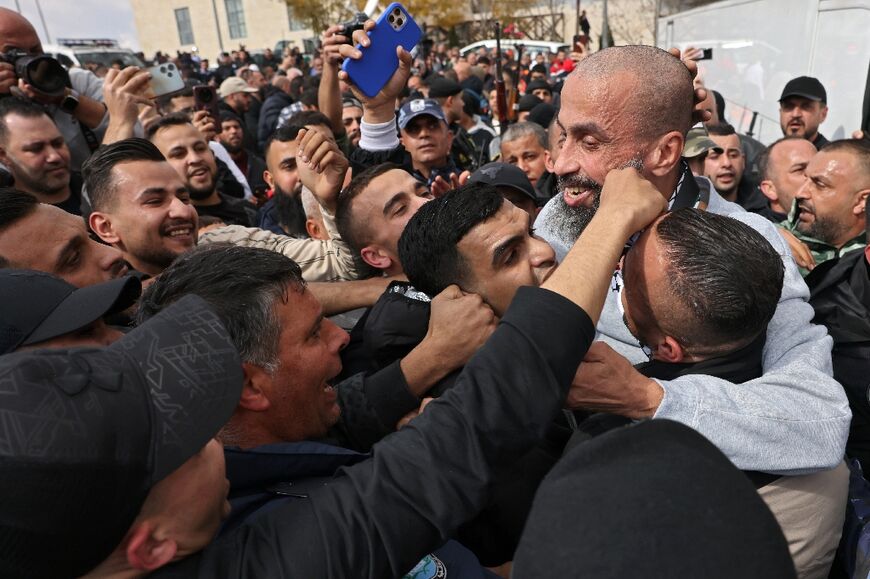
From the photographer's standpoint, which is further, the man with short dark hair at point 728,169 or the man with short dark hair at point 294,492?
the man with short dark hair at point 728,169

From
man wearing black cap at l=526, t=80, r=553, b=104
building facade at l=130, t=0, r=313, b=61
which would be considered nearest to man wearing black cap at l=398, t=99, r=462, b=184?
man wearing black cap at l=526, t=80, r=553, b=104

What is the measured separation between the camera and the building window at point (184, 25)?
46969mm

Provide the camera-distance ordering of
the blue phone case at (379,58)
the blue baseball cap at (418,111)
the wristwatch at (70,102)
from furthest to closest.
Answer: the blue baseball cap at (418,111)
the wristwatch at (70,102)
the blue phone case at (379,58)

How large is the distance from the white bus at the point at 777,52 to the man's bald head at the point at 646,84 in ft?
16.5

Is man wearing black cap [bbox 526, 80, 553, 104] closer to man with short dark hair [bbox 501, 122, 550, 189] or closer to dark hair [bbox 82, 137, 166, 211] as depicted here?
man with short dark hair [bbox 501, 122, 550, 189]

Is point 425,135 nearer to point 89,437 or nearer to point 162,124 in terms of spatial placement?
point 162,124

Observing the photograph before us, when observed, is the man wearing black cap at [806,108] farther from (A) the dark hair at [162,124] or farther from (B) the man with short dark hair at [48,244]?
(B) the man with short dark hair at [48,244]

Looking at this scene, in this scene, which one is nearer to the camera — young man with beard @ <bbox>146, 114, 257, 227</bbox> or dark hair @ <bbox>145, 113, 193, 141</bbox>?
young man with beard @ <bbox>146, 114, 257, 227</bbox>

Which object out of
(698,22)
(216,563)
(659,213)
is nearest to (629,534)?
(216,563)

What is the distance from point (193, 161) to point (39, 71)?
0.96 metres

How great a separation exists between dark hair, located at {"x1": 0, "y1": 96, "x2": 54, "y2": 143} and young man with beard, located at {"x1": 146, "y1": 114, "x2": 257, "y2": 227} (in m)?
0.77

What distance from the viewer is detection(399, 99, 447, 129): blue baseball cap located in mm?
4318

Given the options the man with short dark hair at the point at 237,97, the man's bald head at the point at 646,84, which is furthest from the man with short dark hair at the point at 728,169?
the man with short dark hair at the point at 237,97

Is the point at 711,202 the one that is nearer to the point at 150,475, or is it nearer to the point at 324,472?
the point at 324,472
